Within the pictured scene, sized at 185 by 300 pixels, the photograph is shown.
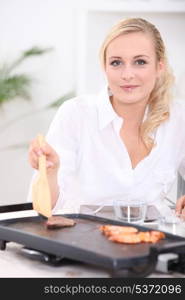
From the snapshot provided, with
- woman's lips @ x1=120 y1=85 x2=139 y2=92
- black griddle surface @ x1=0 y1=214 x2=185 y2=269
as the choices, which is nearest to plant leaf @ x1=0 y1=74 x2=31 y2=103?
woman's lips @ x1=120 y1=85 x2=139 y2=92

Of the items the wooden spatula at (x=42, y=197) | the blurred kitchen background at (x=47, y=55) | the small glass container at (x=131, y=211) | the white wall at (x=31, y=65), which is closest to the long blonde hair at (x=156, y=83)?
the small glass container at (x=131, y=211)

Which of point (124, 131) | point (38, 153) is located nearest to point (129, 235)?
point (38, 153)

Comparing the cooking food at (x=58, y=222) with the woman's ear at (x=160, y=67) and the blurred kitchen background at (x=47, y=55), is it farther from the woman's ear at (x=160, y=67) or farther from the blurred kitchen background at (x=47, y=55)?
the blurred kitchen background at (x=47, y=55)

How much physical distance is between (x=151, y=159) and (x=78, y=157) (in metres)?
0.30

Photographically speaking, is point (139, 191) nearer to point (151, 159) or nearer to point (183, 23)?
point (151, 159)

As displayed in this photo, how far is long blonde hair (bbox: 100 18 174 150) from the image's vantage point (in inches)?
91.1

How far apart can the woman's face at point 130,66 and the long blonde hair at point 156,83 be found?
28 mm

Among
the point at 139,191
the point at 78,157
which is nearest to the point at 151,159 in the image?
the point at 139,191

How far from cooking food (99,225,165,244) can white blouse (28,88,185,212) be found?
0.79m

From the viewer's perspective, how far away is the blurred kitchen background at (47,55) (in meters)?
4.91

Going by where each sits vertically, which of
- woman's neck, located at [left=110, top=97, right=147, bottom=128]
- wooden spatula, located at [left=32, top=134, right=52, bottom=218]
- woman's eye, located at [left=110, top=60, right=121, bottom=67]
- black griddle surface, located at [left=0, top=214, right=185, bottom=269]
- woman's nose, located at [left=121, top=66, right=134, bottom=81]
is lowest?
black griddle surface, located at [left=0, top=214, right=185, bottom=269]

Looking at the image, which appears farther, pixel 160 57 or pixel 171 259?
pixel 160 57

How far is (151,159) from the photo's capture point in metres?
2.41

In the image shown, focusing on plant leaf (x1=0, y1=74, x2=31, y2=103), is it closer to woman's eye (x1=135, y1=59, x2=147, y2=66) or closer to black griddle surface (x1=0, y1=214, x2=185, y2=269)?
woman's eye (x1=135, y1=59, x2=147, y2=66)
